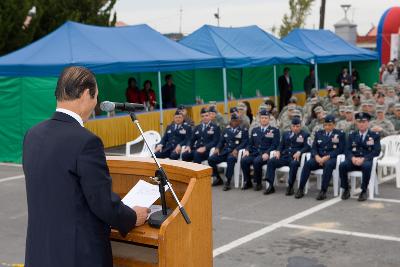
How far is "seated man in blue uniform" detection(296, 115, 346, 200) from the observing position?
10734 millimetres

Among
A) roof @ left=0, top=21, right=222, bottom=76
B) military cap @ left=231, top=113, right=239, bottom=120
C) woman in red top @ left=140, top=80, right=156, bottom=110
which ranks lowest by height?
military cap @ left=231, top=113, right=239, bottom=120

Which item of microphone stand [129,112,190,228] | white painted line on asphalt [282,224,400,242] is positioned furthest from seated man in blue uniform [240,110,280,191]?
microphone stand [129,112,190,228]

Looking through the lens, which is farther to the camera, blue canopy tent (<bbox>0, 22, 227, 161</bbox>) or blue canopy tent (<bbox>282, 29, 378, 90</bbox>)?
blue canopy tent (<bbox>282, 29, 378, 90</bbox>)

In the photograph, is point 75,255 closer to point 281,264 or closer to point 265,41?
point 281,264

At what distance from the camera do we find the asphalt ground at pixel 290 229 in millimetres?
7439

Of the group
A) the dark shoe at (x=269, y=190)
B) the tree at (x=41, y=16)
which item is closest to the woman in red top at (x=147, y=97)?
the tree at (x=41, y=16)

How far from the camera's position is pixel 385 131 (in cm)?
1252

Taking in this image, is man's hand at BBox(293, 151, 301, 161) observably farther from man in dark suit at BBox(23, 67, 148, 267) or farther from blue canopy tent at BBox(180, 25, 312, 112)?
man in dark suit at BBox(23, 67, 148, 267)

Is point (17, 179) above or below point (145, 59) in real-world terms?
below

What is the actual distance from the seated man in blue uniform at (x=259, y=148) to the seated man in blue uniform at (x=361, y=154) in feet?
4.66

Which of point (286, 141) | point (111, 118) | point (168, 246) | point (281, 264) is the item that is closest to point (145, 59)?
point (111, 118)

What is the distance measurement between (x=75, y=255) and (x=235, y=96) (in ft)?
76.0

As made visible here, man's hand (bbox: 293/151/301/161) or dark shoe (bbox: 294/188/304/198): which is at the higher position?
man's hand (bbox: 293/151/301/161)

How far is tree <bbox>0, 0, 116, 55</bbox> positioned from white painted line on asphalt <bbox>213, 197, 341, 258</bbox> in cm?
1638
